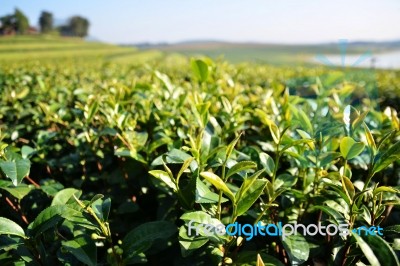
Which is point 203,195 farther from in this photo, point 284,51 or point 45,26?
point 45,26

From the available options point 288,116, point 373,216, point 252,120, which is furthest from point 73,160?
point 373,216

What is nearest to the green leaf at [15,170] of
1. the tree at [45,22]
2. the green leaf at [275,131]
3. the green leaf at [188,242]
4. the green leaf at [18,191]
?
the green leaf at [18,191]

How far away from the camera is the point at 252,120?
1837 millimetres

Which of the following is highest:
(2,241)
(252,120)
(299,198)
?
(252,120)

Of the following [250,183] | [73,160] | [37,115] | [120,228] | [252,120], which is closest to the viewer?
[250,183]

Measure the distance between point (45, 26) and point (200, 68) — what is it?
4411 inches

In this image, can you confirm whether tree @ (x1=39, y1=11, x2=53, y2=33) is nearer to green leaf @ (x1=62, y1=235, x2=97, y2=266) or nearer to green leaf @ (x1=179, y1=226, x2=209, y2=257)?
green leaf @ (x1=62, y1=235, x2=97, y2=266)

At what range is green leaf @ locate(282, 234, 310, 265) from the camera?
1.04m

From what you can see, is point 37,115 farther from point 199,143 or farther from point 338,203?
point 338,203

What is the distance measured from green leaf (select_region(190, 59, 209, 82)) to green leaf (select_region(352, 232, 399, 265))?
1139mm

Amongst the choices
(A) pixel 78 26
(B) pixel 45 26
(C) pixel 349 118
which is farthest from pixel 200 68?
(B) pixel 45 26

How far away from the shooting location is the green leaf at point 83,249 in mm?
1028

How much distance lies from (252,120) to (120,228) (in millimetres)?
878

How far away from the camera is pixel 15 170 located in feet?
3.65
